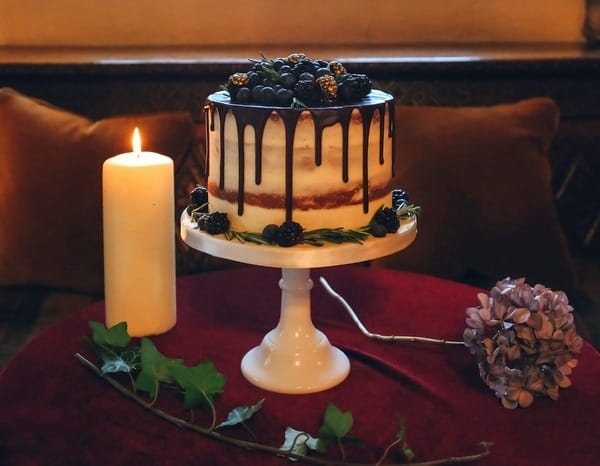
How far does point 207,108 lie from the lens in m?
1.11

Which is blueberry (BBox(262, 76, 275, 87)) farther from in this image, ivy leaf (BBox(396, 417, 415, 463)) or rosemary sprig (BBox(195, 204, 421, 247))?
ivy leaf (BBox(396, 417, 415, 463))

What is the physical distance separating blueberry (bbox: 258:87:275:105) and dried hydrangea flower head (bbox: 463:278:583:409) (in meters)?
0.38

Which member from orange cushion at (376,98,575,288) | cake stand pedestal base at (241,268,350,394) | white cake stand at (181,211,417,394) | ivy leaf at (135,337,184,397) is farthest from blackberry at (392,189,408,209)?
orange cushion at (376,98,575,288)

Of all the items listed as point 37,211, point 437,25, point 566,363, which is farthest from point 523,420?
point 437,25

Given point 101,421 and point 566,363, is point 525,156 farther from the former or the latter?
point 101,421

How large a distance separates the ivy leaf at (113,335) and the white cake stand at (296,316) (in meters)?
0.16

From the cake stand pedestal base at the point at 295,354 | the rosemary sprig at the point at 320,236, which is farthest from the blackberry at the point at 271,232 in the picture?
the cake stand pedestal base at the point at 295,354

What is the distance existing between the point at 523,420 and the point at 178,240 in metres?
0.97

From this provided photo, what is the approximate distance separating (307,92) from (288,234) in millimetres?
174

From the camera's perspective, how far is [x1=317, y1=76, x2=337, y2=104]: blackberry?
1021mm

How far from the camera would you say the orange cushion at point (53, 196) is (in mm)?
1698

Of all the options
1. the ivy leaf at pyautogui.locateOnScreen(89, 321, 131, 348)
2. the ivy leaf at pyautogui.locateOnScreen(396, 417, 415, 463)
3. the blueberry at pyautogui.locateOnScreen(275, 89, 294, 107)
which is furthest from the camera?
the ivy leaf at pyautogui.locateOnScreen(89, 321, 131, 348)

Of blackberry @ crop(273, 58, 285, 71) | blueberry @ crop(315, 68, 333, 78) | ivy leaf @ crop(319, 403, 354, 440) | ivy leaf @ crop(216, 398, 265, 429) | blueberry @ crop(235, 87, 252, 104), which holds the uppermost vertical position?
blackberry @ crop(273, 58, 285, 71)

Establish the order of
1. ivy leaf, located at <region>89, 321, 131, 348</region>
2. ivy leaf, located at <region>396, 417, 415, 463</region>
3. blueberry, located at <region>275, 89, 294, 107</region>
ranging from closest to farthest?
ivy leaf, located at <region>396, 417, 415, 463</region> < blueberry, located at <region>275, 89, 294, 107</region> < ivy leaf, located at <region>89, 321, 131, 348</region>
